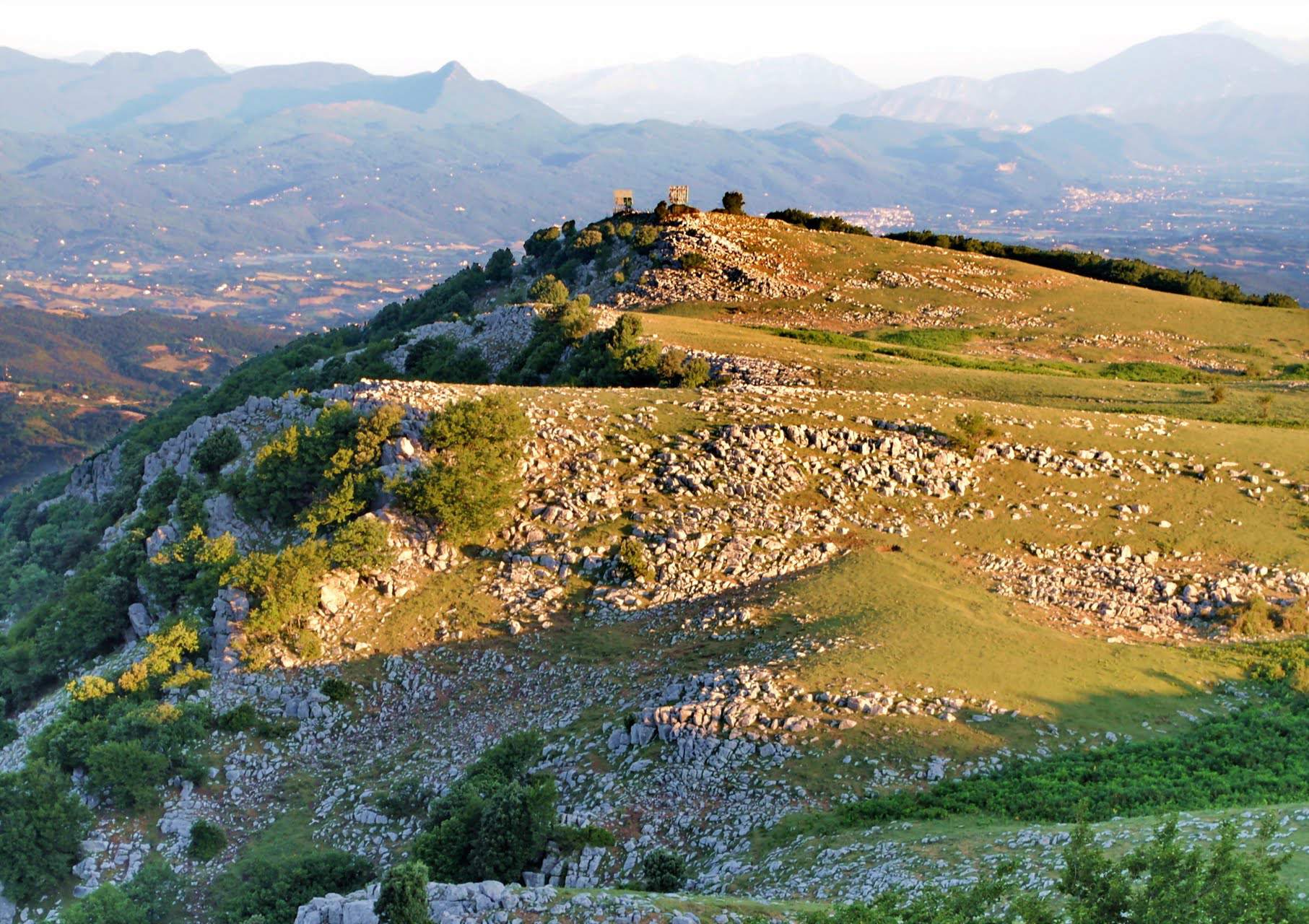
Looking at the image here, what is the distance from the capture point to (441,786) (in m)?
22.9

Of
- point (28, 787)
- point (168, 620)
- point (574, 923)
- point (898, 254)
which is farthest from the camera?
point (898, 254)

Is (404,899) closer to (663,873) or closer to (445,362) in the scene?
(663,873)

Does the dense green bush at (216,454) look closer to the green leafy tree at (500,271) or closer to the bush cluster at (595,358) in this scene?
the bush cluster at (595,358)

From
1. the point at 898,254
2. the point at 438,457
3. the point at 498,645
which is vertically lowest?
the point at 498,645

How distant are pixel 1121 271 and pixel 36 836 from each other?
73.4 m

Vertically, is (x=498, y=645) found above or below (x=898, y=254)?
below

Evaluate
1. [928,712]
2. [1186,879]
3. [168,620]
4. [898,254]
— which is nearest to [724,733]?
[928,712]

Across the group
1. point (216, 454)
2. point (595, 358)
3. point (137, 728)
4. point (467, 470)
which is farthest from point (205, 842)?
point (595, 358)

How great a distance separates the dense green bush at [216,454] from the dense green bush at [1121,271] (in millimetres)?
54364

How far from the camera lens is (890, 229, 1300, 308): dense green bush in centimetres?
7006

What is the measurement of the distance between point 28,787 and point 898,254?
61.7 metres

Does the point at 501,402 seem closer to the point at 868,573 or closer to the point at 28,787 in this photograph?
the point at 868,573

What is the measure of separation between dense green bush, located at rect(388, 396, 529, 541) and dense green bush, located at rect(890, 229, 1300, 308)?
52.7 metres

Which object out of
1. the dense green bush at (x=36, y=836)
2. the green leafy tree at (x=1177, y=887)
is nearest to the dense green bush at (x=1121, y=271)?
the green leafy tree at (x=1177, y=887)
